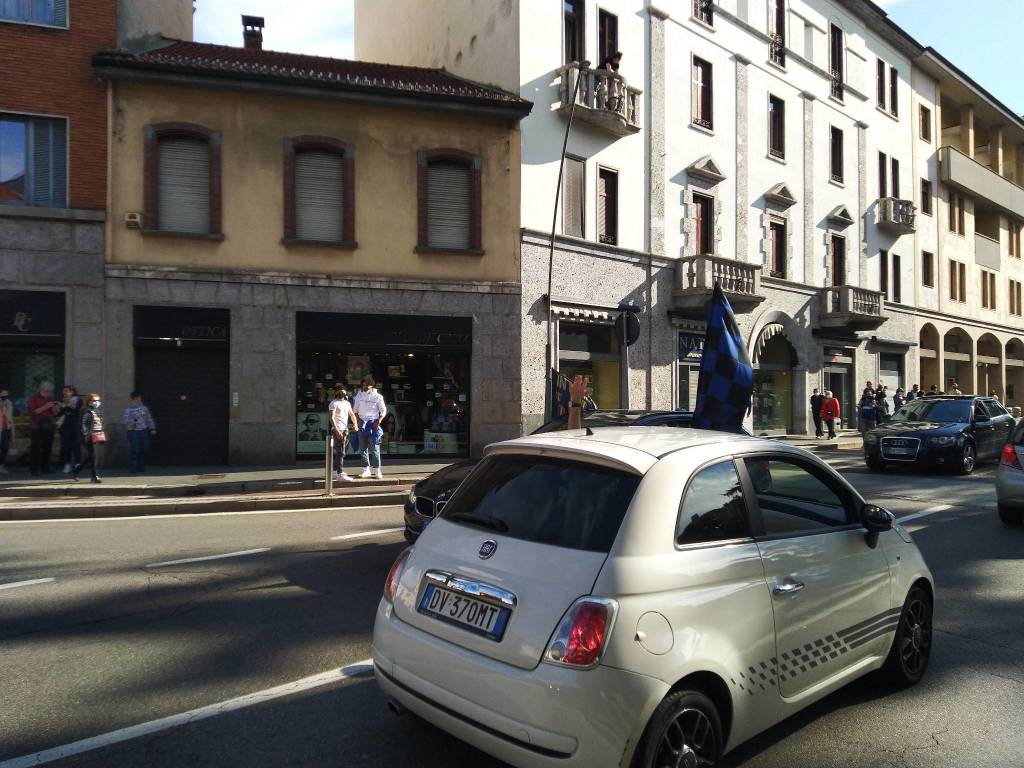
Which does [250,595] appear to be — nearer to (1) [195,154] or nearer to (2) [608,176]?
(1) [195,154]

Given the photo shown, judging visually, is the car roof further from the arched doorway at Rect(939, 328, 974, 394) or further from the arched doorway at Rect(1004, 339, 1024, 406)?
the arched doorway at Rect(1004, 339, 1024, 406)

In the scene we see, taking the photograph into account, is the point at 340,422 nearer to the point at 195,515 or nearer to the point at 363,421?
the point at 363,421

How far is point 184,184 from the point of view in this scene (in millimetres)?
15828

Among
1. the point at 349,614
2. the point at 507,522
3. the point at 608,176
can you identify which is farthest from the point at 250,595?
the point at 608,176

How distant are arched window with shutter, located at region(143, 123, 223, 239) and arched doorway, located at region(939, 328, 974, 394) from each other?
106 ft

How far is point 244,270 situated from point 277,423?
336cm

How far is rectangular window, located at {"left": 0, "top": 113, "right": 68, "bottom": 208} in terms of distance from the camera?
15.1m

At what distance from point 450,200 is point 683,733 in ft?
52.0

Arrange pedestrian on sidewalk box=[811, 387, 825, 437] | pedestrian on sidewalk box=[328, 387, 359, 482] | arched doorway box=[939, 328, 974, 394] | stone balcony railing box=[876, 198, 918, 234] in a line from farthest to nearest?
arched doorway box=[939, 328, 974, 394] → stone balcony railing box=[876, 198, 918, 234] → pedestrian on sidewalk box=[811, 387, 825, 437] → pedestrian on sidewalk box=[328, 387, 359, 482]

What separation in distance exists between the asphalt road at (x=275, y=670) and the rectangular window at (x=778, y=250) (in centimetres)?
1860

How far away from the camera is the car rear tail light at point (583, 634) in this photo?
2.64 meters

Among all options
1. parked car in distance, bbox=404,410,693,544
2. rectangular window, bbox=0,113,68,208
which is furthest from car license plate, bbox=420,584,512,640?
rectangular window, bbox=0,113,68,208

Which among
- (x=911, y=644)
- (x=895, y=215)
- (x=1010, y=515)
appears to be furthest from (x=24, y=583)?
(x=895, y=215)

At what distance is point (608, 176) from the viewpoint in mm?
19719
